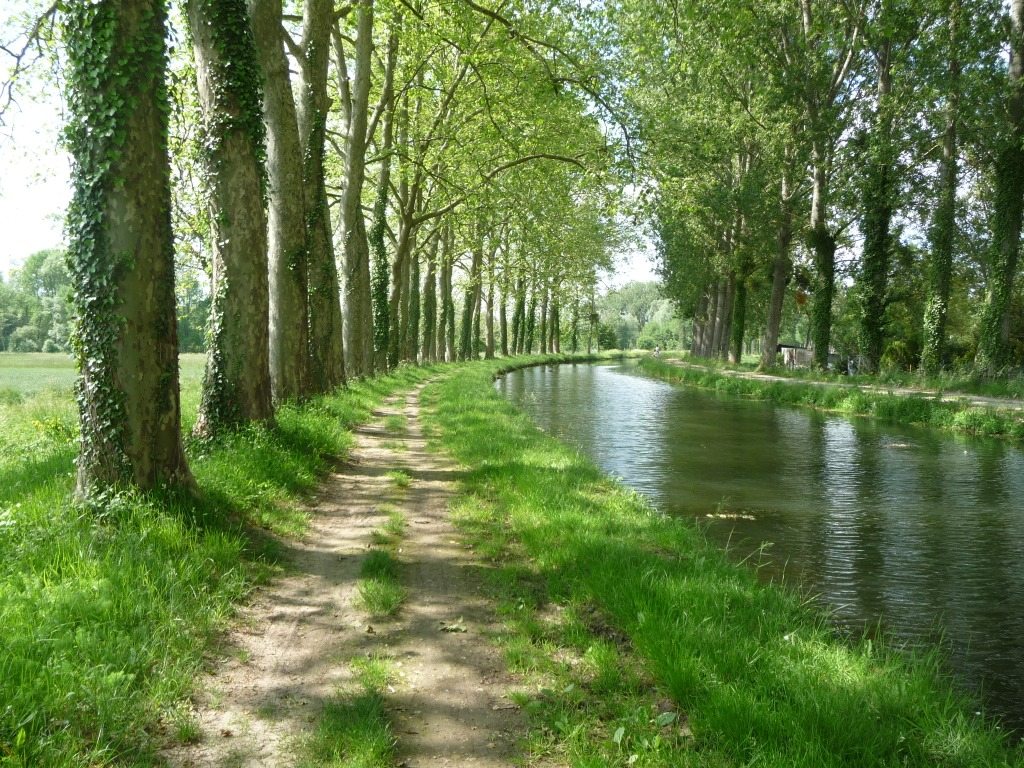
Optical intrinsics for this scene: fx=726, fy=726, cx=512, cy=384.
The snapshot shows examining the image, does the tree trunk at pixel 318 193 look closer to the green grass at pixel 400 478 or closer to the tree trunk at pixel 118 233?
the green grass at pixel 400 478

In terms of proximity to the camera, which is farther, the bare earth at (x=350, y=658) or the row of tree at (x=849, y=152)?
the row of tree at (x=849, y=152)

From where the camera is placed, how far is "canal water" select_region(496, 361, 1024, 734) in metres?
6.15

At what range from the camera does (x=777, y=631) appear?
480 centimetres

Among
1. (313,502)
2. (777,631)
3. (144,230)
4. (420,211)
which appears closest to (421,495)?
(313,502)

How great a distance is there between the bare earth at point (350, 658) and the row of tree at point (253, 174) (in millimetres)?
1684

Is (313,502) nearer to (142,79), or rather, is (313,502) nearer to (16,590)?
(16,590)

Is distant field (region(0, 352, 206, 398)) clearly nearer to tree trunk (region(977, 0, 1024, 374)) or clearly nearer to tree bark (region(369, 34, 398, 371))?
tree bark (region(369, 34, 398, 371))

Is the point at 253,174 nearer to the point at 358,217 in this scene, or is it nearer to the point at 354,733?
the point at 354,733

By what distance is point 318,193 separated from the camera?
13914 mm

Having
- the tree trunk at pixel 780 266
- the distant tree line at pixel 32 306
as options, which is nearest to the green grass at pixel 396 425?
the tree trunk at pixel 780 266

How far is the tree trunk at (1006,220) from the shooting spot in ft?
67.8

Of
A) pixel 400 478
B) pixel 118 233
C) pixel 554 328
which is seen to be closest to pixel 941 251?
pixel 400 478

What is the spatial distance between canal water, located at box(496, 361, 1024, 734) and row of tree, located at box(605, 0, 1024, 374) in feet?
16.2

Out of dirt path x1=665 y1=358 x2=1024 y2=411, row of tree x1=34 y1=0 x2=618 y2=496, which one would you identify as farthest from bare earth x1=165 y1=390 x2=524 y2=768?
dirt path x1=665 y1=358 x2=1024 y2=411
